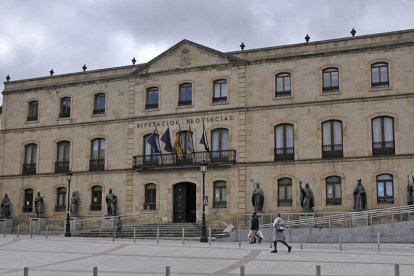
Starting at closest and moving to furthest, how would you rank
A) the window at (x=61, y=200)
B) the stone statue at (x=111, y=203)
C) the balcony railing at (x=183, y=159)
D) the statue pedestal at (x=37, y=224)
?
the balcony railing at (x=183, y=159) → the stone statue at (x=111, y=203) → the statue pedestal at (x=37, y=224) → the window at (x=61, y=200)

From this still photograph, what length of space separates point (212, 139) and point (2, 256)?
57.7 ft

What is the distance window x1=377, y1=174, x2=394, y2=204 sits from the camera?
114ft

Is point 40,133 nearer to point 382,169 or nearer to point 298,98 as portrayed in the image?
point 298,98

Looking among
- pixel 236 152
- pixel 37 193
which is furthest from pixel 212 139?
pixel 37 193

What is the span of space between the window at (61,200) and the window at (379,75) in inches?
903

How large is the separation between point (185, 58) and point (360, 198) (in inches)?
597

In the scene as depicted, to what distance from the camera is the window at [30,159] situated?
150 ft

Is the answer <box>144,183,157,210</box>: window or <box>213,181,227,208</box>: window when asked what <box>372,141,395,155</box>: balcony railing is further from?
<box>144,183,157,210</box>: window

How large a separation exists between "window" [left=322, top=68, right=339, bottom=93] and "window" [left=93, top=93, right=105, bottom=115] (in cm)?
1611

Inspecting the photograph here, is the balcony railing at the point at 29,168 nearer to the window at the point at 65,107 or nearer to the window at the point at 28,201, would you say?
the window at the point at 28,201

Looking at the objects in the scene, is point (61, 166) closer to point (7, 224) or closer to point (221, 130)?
point (7, 224)

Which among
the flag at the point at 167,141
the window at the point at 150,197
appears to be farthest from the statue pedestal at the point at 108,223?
the flag at the point at 167,141

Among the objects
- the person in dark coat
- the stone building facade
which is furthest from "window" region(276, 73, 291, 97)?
the person in dark coat

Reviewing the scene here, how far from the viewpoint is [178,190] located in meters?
40.4
